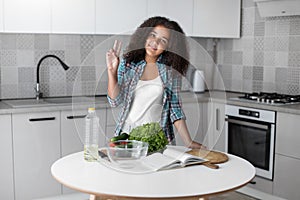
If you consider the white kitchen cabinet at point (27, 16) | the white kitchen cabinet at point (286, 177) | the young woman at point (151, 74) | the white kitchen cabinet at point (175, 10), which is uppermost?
the white kitchen cabinet at point (175, 10)

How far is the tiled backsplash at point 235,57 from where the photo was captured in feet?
13.6

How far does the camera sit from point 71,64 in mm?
4391

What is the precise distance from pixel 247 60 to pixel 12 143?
2.55 m

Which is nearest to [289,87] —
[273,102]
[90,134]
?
[273,102]

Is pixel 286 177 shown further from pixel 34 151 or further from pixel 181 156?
pixel 34 151

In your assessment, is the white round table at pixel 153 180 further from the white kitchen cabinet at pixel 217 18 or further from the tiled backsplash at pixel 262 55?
the white kitchen cabinet at pixel 217 18

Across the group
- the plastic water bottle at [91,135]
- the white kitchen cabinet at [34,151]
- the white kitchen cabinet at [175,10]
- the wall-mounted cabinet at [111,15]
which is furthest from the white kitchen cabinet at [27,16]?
the plastic water bottle at [91,135]

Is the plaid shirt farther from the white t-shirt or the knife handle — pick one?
the knife handle

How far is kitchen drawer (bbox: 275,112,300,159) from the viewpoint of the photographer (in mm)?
3721

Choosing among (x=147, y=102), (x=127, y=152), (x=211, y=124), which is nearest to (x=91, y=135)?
(x=127, y=152)

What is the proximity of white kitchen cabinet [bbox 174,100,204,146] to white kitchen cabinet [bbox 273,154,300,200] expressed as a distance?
188 centimetres

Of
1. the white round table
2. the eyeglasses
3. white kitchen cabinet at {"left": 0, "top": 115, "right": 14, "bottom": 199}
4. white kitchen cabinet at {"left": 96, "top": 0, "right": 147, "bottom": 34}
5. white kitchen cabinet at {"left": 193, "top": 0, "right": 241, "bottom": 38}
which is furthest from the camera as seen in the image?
white kitchen cabinet at {"left": 193, "top": 0, "right": 241, "bottom": 38}

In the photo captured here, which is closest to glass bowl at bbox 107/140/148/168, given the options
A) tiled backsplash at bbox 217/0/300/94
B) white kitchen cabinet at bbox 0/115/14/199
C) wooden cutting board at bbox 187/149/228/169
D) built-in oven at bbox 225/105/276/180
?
wooden cutting board at bbox 187/149/228/169

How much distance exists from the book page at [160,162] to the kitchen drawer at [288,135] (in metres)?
1.82
